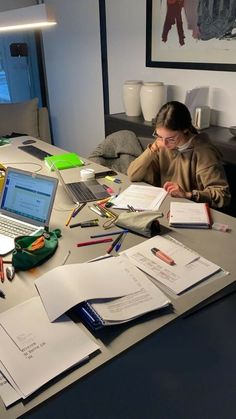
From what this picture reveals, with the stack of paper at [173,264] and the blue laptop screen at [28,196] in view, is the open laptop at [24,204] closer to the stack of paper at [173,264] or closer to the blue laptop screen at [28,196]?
the blue laptop screen at [28,196]

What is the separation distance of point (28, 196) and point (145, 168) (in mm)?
833

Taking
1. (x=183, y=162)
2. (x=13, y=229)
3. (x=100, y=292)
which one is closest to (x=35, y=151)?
(x=183, y=162)

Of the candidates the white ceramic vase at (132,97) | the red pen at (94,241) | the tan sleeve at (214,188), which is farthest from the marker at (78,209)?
the white ceramic vase at (132,97)

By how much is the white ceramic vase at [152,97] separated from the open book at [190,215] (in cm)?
154

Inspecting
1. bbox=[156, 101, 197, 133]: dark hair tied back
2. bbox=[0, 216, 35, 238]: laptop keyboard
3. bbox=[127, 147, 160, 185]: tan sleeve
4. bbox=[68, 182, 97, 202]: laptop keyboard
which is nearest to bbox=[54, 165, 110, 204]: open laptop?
bbox=[68, 182, 97, 202]: laptop keyboard

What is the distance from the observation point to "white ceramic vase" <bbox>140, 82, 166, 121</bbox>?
2.85m

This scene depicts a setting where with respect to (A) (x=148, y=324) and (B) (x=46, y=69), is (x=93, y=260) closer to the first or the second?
(A) (x=148, y=324)

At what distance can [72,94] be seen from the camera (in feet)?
14.1

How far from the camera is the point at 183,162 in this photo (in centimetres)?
197

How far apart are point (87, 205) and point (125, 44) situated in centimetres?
231

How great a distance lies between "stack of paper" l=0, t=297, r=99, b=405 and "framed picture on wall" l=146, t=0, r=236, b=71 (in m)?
2.26

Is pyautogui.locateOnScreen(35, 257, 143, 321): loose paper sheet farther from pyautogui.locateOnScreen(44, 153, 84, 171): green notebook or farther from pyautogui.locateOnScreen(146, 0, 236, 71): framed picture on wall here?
pyautogui.locateOnScreen(146, 0, 236, 71): framed picture on wall

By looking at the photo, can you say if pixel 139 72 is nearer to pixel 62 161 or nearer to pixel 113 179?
pixel 62 161

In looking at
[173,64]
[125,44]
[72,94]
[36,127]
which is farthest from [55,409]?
[72,94]
